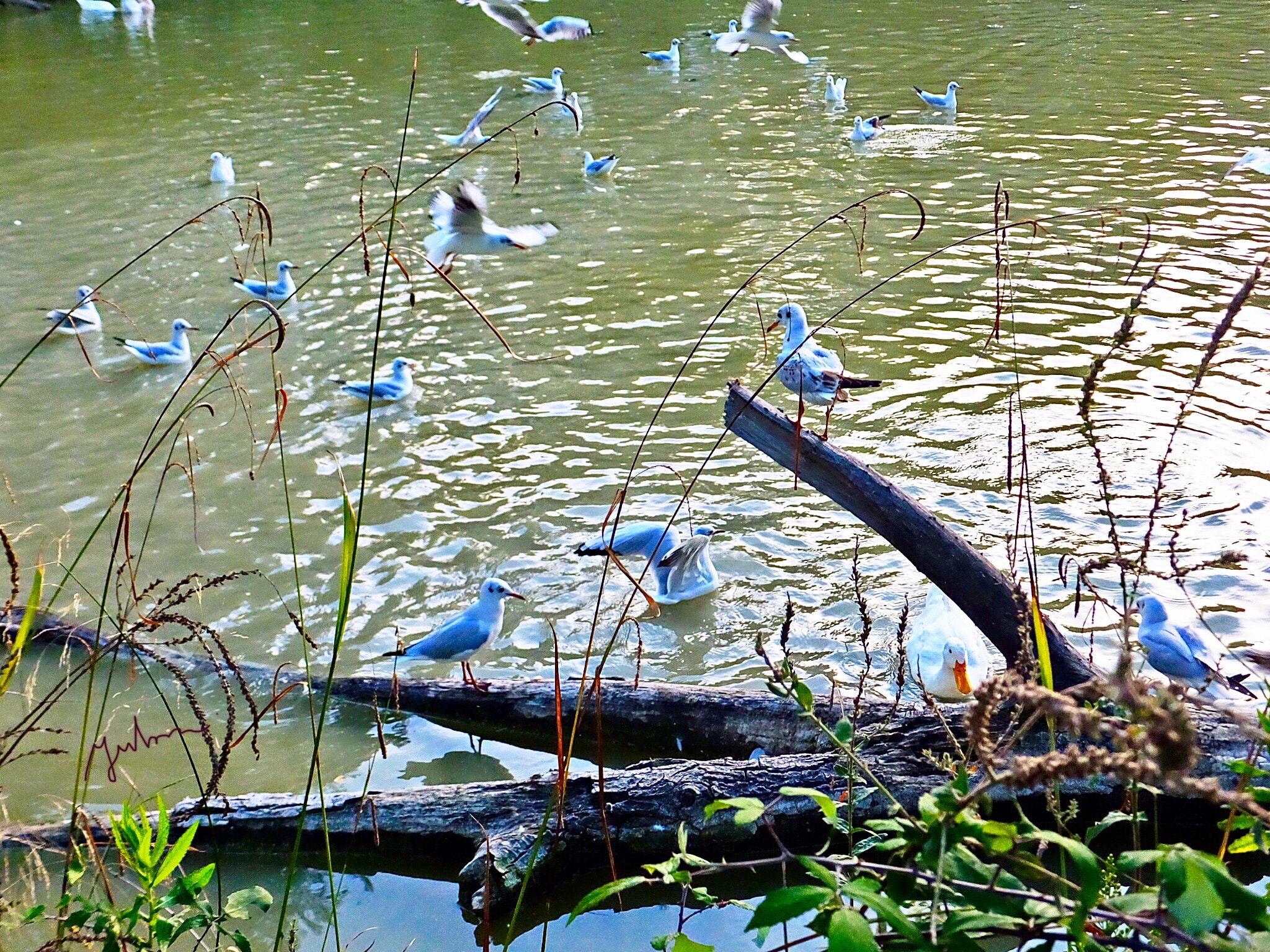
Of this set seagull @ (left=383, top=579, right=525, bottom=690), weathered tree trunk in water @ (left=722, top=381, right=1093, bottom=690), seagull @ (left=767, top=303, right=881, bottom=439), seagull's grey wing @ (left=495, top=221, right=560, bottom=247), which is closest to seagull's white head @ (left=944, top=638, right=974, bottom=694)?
weathered tree trunk in water @ (left=722, top=381, right=1093, bottom=690)

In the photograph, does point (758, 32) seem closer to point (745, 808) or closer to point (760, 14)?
point (760, 14)

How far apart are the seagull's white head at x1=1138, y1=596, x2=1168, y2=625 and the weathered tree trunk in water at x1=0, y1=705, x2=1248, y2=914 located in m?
1.09

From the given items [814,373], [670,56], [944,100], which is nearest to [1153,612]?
[814,373]

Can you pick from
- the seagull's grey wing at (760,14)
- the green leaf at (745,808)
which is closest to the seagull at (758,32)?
the seagull's grey wing at (760,14)

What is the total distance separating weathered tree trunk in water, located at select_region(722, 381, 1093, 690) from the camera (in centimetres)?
354

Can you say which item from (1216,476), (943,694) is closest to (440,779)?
(943,694)

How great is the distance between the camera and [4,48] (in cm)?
1998

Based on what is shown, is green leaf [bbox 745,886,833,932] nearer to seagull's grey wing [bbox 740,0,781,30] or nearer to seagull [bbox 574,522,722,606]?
seagull [bbox 574,522,722,606]

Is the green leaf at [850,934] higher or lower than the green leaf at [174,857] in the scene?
higher

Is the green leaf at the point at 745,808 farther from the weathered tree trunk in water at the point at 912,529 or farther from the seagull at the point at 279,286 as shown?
the seagull at the point at 279,286

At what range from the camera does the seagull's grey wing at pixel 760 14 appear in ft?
41.7

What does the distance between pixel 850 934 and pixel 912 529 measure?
2.86 meters

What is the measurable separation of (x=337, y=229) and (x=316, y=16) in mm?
14458

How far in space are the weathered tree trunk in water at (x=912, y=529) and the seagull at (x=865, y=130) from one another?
30.0 feet
